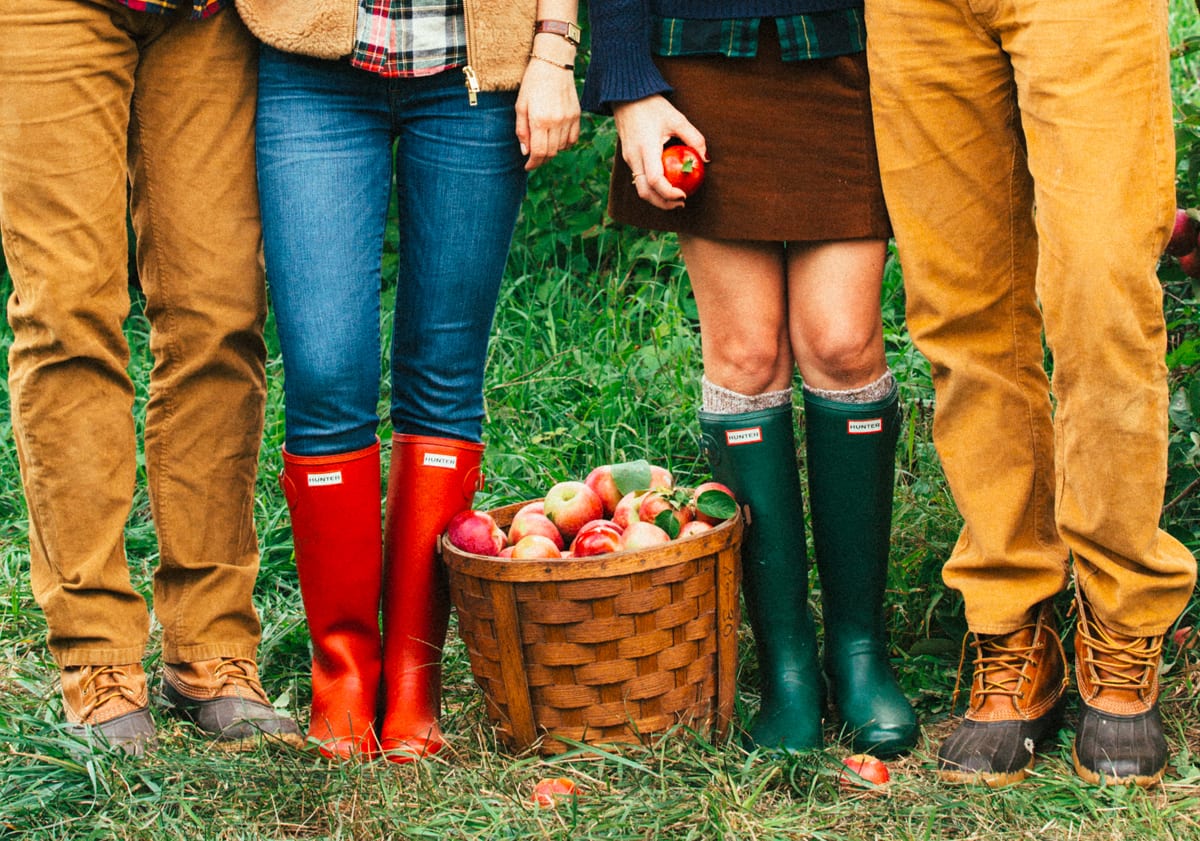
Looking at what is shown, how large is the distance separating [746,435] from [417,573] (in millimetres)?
608

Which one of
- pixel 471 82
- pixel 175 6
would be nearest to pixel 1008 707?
pixel 471 82

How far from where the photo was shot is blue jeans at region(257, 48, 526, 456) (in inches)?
83.3

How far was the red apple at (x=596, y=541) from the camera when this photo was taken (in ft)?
7.25

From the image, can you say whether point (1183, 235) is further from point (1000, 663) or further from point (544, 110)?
point (544, 110)

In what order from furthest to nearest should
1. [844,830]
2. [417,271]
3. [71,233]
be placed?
[417,271] → [71,233] → [844,830]

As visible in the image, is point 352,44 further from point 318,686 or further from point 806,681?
point 806,681

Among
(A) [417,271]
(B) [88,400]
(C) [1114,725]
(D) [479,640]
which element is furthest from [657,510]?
(B) [88,400]

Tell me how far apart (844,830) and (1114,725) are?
0.45 meters

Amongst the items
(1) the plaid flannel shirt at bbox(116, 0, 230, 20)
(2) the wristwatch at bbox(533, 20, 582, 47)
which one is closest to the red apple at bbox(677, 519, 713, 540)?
(2) the wristwatch at bbox(533, 20, 582, 47)

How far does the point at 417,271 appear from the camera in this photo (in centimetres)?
222

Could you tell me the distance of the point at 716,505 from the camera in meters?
2.21

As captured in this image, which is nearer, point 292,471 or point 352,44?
point 352,44

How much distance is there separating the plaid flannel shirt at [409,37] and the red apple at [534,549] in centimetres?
76

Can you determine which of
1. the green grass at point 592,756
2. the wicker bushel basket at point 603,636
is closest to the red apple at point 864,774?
the green grass at point 592,756
